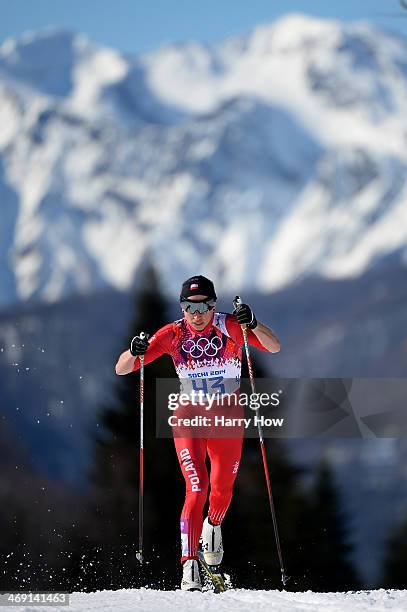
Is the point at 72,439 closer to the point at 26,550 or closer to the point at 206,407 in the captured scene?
the point at 26,550

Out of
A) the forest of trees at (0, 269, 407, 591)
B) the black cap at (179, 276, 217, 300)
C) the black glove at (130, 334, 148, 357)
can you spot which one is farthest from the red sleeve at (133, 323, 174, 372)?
the forest of trees at (0, 269, 407, 591)

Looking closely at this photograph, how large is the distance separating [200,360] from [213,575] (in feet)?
5.75

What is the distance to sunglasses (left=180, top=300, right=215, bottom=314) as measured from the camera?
374 inches

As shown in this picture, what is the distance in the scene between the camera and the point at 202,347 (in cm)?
973

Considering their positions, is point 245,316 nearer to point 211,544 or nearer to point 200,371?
point 200,371

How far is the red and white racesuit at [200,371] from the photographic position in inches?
379

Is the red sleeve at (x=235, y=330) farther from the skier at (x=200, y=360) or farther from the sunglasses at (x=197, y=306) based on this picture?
the sunglasses at (x=197, y=306)

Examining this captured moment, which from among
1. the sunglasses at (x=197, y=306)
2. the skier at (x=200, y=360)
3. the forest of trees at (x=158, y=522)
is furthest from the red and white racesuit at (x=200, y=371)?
the forest of trees at (x=158, y=522)

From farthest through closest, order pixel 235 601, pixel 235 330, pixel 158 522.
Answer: pixel 158 522, pixel 235 330, pixel 235 601

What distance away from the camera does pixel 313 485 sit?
26.4m

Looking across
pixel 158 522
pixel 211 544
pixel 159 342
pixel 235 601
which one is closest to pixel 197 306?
pixel 159 342

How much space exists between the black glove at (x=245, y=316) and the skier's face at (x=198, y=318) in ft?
0.77

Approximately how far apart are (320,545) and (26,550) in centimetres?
865

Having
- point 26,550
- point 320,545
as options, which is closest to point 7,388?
point 26,550
